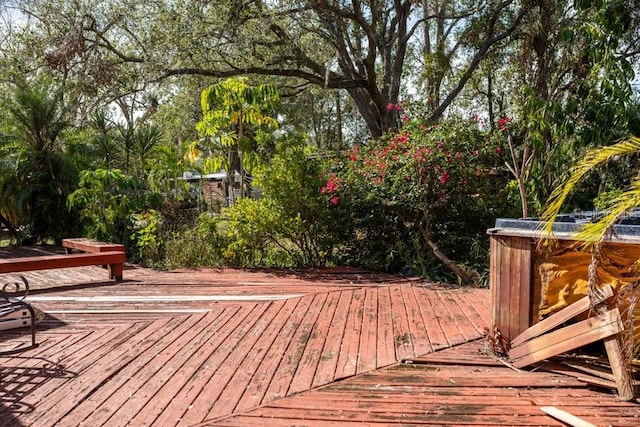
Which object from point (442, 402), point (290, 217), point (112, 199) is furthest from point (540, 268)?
point (112, 199)

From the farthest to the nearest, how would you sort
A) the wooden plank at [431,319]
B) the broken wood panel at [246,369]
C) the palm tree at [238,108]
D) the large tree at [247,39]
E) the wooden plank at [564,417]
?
the large tree at [247,39] < the palm tree at [238,108] < the wooden plank at [431,319] < the broken wood panel at [246,369] < the wooden plank at [564,417]

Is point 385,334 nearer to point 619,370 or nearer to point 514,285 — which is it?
point 514,285

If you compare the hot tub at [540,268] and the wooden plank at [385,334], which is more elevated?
the hot tub at [540,268]

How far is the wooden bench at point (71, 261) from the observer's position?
580 centimetres

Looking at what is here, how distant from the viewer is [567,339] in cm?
310

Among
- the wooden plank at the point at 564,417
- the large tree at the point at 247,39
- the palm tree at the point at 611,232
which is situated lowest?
the wooden plank at the point at 564,417

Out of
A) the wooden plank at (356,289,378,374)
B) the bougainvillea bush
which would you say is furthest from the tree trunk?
the wooden plank at (356,289,378,374)

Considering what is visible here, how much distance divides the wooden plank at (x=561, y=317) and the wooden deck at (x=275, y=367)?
0.84ft

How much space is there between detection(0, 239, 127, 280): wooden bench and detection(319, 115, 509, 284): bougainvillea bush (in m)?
2.92

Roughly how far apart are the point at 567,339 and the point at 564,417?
60cm

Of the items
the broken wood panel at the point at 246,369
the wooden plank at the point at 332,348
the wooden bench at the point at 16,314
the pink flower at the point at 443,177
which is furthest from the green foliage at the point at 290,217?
the wooden bench at the point at 16,314

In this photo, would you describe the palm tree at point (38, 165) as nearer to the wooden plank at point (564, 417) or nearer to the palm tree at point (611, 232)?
the palm tree at point (611, 232)

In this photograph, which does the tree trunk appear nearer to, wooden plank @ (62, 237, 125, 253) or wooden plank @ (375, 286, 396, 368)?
wooden plank @ (375, 286, 396, 368)

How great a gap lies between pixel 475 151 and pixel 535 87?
1613 mm
